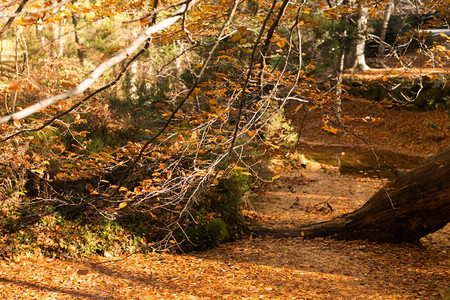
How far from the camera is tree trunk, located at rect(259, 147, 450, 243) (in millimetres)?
5371

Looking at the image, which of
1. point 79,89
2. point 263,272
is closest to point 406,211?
point 263,272

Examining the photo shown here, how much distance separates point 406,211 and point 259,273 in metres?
2.35

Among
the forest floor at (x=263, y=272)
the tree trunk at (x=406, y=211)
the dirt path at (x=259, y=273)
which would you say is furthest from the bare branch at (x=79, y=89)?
the tree trunk at (x=406, y=211)

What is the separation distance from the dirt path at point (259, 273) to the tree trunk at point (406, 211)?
0.65 ft

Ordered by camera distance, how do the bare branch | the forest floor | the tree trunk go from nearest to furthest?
1. the bare branch
2. the forest floor
3. the tree trunk

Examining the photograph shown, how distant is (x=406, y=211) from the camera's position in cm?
573

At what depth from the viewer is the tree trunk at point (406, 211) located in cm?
537

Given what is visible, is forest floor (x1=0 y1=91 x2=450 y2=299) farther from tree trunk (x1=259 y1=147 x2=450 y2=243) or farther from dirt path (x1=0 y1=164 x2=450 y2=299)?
tree trunk (x1=259 y1=147 x2=450 y2=243)

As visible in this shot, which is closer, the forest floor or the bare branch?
the bare branch

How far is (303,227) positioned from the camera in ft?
22.7

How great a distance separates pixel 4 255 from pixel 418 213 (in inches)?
236

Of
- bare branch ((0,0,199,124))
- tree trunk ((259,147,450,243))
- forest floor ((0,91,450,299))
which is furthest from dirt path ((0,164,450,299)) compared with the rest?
bare branch ((0,0,199,124))

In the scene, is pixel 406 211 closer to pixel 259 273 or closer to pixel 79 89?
pixel 259 273

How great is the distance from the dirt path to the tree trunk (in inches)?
7.8
